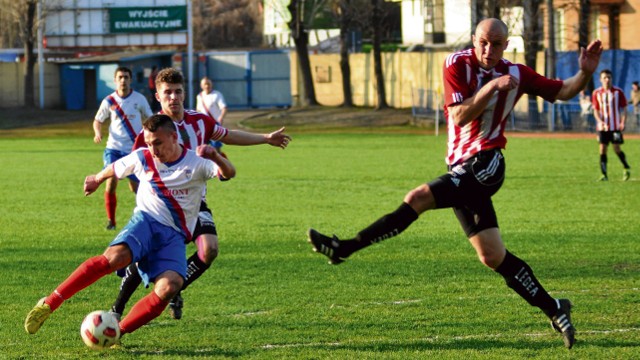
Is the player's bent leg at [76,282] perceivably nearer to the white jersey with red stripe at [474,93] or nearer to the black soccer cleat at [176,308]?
the black soccer cleat at [176,308]

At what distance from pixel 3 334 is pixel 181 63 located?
158ft

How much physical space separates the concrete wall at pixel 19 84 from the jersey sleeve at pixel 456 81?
47.7 metres

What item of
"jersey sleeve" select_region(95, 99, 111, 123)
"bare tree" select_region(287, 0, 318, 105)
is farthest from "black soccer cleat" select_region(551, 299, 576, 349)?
"bare tree" select_region(287, 0, 318, 105)

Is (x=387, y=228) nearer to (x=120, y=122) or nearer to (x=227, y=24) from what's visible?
(x=120, y=122)

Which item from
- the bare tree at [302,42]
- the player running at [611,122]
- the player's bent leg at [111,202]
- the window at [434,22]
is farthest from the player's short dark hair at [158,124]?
the window at [434,22]

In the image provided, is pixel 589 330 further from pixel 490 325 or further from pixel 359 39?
pixel 359 39

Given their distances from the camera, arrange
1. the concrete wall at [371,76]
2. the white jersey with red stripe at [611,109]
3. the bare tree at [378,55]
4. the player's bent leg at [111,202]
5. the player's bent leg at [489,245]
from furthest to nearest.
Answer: the concrete wall at [371,76] < the bare tree at [378,55] < the white jersey with red stripe at [611,109] < the player's bent leg at [111,202] < the player's bent leg at [489,245]

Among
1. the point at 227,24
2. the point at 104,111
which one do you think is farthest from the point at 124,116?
the point at 227,24

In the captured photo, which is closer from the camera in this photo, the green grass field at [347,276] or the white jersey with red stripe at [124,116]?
the green grass field at [347,276]

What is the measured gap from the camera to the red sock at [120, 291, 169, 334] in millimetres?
7105

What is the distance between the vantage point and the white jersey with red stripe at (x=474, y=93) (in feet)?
23.7

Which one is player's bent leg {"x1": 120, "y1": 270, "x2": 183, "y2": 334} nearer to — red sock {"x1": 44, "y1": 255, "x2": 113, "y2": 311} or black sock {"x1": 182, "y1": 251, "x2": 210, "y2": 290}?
red sock {"x1": 44, "y1": 255, "x2": 113, "y2": 311}

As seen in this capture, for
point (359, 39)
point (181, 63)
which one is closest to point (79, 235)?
point (181, 63)

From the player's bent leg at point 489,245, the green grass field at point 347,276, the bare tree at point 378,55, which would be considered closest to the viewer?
the player's bent leg at point 489,245
